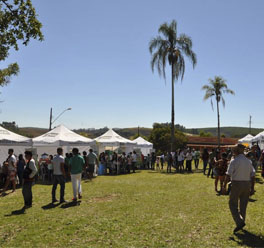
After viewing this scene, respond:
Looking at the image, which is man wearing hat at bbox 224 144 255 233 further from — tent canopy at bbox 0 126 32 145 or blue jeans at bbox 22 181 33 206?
tent canopy at bbox 0 126 32 145

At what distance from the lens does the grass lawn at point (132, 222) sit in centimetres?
560

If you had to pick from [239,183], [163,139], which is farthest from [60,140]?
[163,139]

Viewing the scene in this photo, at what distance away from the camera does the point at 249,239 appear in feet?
18.1

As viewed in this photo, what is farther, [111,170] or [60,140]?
[111,170]

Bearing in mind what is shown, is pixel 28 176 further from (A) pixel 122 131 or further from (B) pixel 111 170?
(A) pixel 122 131

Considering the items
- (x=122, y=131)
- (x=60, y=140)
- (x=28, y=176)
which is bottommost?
(x=28, y=176)

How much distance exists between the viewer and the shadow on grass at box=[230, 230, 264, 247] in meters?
5.26

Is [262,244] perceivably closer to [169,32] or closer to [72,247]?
[72,247]

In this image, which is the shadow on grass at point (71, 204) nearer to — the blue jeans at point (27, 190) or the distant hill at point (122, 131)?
the blue jeans at point (27, 190)

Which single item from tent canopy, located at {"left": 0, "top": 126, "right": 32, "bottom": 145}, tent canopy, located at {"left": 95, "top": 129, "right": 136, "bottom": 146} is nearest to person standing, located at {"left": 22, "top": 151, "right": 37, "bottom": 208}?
tent canopy, located at {"left": 0, "top": 126, "right": 32, "bottom": 145}

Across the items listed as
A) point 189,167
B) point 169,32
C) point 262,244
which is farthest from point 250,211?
point 169,32

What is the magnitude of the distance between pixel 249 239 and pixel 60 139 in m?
13.7

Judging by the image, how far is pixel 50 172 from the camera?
51.1 feet


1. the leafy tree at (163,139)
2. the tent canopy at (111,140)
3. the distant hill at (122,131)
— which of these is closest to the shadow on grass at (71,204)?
the tent canopy at (111,140)
